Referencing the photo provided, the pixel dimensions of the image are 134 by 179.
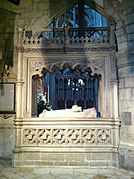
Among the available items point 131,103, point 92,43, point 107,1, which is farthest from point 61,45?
point 131,103

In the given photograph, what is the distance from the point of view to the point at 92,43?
180 inches

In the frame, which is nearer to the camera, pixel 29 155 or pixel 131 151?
pixel 131 151

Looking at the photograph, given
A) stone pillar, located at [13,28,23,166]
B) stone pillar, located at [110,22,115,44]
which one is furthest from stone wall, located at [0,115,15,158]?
stone pillar, located at [110,22,115,44]

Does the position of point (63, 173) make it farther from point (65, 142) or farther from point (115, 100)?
point (115, 100)

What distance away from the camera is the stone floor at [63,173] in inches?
145

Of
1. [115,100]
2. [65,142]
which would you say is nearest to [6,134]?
[65,142]

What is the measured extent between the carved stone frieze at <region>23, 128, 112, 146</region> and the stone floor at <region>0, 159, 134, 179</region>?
20.0 inches

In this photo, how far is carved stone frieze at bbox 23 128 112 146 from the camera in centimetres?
442

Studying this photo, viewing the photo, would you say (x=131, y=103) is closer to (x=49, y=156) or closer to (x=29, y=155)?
(x=49, y=156)

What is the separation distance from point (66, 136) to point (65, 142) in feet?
0.40

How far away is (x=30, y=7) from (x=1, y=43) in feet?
3.57

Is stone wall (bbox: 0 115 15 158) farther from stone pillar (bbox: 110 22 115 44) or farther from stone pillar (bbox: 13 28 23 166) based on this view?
stone pillar (bbox: 110 22 115 44)

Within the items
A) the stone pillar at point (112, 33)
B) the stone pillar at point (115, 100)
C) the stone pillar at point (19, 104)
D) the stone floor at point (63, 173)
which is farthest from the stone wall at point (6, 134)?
the stone pillar at point (112, 33)

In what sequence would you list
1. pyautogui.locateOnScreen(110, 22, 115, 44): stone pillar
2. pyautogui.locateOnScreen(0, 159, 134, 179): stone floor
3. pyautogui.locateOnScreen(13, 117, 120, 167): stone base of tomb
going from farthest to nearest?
pyautogui.locateOnScreen(110, 22, 115, 44): stone pillar, pyautogui.locateOnScreen(13, 117, 120, 167): stone base of tomb, pyautogui.locateOnScreen(0, 159, 134, 179): stone floor
